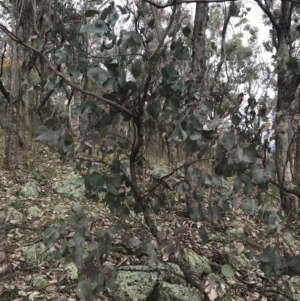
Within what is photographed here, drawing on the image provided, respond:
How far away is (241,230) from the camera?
4.41 meters

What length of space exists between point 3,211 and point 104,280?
115 inches

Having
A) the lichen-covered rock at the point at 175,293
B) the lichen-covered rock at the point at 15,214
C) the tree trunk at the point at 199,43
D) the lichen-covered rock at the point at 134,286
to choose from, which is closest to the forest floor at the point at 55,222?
the lichen-covered rock at the point at 15,214

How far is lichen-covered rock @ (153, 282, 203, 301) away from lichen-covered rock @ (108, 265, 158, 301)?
8cm

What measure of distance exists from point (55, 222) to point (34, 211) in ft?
1.11

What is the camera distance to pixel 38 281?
2.63 m

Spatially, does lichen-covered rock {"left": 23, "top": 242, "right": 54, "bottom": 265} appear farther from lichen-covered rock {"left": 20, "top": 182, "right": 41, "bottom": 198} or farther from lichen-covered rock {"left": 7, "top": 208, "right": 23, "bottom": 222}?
lichen-covered rock {"left": 20, "top": 182, "right": 41, "bottom": 198}

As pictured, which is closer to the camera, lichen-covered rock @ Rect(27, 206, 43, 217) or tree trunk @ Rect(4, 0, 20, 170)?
lichen-covered rock @ Rect(27, 206, 43, 217)

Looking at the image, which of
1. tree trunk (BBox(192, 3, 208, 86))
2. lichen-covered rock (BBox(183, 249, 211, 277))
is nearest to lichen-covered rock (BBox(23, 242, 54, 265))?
lichen-covered rock (BBox(183, 249, 211, 277))

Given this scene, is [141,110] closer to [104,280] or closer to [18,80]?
[104,280]

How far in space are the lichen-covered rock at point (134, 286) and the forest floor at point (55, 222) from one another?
0.35ft

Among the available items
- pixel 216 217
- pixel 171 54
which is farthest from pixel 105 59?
pixel 216 217

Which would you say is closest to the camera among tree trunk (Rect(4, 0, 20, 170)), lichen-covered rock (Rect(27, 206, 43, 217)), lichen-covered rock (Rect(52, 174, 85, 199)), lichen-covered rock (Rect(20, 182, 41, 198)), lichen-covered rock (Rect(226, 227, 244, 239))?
lichen-covered rock (Rect(27, 206, 43, 217))

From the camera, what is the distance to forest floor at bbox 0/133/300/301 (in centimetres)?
242

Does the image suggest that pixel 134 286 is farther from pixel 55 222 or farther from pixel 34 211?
pixel 34 211
